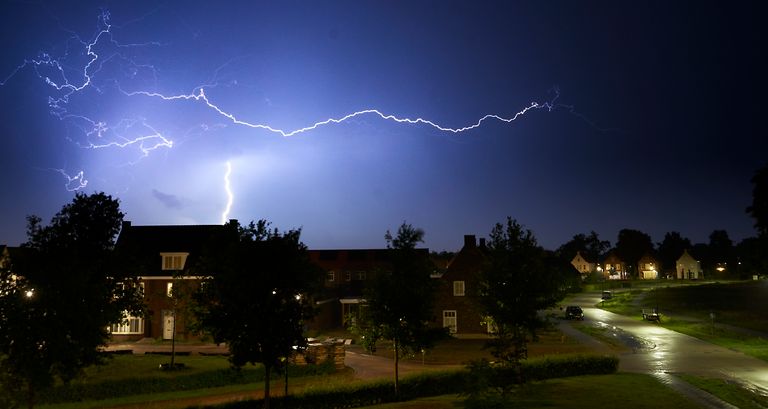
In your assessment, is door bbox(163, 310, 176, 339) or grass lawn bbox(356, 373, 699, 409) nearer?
grass lawn bbox(356, 373, 699, 409)

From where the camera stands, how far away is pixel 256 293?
1883 cm

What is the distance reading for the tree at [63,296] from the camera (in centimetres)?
1600

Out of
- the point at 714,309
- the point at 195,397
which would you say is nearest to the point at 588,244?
the point at 714,309

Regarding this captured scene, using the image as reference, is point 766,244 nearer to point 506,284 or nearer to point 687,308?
point 506,284

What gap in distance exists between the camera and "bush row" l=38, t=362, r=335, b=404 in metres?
24.2

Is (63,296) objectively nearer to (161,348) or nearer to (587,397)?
(587,397)

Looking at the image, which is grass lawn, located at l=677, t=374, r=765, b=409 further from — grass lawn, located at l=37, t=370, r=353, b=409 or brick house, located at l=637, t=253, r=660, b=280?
brick house, located at l=637, t=253, r=660, b=280

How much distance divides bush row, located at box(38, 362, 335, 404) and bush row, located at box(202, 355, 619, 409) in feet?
12.5

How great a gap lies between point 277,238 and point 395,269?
7.14 m

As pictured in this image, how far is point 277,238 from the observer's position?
1980cm

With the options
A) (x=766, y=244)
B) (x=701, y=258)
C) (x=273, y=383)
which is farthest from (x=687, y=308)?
(x=701, y=258)

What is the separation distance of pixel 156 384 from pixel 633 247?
495ft

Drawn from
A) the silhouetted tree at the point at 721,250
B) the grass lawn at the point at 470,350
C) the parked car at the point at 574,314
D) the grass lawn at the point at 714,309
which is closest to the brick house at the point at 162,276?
the grass lawn at the point at 470,350

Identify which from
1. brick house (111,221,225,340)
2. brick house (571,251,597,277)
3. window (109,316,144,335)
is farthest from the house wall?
brick house (571,251,597,277)
